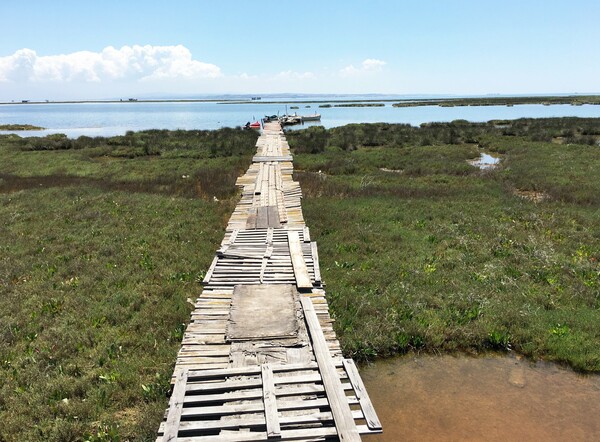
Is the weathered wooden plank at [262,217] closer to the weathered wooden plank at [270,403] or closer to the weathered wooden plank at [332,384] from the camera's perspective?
the weathered wooden plank at [332,384]

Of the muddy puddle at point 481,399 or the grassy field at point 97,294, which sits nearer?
the muddy puddle at point 481,399

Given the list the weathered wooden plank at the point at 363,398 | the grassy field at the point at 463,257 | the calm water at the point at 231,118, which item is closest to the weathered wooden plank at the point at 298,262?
the grassy field at the point at 463,257

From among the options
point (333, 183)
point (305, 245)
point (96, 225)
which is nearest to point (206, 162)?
point (333, 183)

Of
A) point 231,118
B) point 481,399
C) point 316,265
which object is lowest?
point 481,399

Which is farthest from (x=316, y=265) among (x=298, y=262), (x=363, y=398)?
(x=363, y=398)

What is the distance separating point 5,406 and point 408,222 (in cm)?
1306

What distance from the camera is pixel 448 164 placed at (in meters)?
26.5

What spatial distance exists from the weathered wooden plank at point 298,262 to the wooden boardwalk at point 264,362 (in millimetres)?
25

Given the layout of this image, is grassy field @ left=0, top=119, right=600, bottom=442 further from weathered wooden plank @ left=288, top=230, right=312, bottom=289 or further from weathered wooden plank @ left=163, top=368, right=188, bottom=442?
weathered wooden plank @ left=288, top=230, right=312, bottom=289

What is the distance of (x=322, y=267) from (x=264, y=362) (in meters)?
5.42

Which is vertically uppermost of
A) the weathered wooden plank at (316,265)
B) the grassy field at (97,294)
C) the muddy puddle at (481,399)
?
the weathered wooden plank at (316,265)

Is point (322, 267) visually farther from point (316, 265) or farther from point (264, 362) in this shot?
point (264, 362)

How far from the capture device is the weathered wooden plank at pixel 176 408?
505 cm

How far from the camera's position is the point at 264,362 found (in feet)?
21.4
